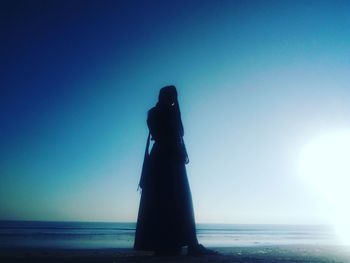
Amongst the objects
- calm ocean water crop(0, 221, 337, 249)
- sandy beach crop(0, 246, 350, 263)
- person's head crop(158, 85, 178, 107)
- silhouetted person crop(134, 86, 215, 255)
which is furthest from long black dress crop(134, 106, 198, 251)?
calm ocean water crop(0, 221, 337, 249)

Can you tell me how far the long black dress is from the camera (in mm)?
5215

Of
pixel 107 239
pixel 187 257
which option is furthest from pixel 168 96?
→ pixel 107 239

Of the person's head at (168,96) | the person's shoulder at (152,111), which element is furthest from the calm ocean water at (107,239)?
the person's head at (168,96)

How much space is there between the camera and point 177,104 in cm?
599

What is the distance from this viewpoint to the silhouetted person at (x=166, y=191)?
5.20 metres

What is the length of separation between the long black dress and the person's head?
13cm

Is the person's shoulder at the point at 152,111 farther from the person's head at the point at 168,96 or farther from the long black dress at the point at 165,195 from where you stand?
the person's head at the point at 168,96

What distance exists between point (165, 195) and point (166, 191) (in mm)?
70

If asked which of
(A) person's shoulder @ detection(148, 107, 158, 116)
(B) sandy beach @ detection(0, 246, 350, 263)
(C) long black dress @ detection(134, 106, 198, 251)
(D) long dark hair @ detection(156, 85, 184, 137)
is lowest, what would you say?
(B) sandy beach @ detection(0, 246, 350, 263)

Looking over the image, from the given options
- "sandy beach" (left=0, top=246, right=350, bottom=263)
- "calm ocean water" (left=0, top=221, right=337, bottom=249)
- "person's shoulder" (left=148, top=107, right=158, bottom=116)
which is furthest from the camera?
"calm ocean water" (left=0, top=221, right=337, bottom=249)

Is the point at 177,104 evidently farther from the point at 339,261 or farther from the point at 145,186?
the point at 339,261

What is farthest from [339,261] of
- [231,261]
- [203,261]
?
[203,261]

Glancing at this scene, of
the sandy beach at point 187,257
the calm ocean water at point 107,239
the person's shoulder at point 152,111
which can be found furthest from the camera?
the calm ocean water at point 107,239

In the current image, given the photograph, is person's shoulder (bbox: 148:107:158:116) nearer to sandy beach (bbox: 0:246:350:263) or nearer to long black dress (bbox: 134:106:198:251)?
long black dress (bbox: 134:106:198:251)
